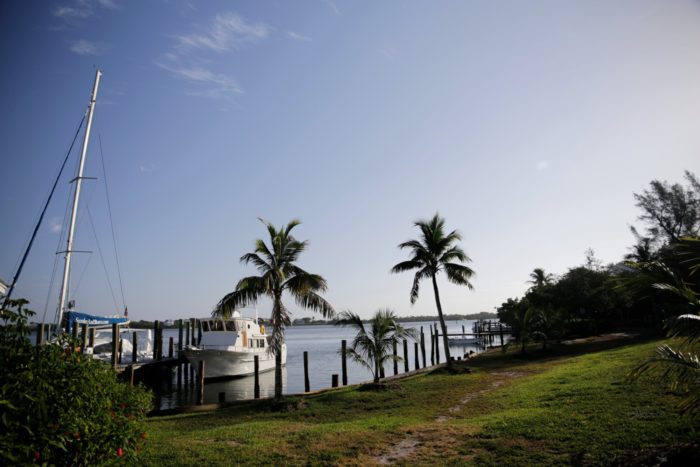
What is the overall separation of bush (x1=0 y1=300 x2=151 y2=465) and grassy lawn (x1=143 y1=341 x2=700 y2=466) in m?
3.91

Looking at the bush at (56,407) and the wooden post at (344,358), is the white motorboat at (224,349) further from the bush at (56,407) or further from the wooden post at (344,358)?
the bush at (56,407)

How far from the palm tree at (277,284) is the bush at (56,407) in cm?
1132

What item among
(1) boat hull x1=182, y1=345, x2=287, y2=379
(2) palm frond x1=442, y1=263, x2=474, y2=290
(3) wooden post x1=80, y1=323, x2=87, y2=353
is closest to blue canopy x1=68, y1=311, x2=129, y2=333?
(3) wooden post x1=80, y1=323, x2=87, y2=353

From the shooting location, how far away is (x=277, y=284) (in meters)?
17.6

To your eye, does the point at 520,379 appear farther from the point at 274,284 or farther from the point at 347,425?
the point at 274,284

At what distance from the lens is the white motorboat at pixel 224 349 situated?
32.5 m

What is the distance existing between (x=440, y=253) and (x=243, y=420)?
47.1 feet

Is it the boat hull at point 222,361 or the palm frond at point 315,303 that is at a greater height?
the palm frond at point 315,303

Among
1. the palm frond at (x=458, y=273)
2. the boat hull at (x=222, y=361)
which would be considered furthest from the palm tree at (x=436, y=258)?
Result: the boat hull at (x=222, y=361)

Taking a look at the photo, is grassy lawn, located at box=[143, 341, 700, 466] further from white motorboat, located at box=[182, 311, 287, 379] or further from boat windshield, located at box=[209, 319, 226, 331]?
boat windshield, located at box=[209, 319, 226, 331]

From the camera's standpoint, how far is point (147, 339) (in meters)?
45.3

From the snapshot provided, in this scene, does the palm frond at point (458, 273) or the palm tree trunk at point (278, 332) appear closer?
the palm tree trunk at point (278, 332)

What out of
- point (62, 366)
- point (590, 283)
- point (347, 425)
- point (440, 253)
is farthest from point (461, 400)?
point (590, 283)

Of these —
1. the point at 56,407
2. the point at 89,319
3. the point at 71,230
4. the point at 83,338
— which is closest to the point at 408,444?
the point at 56,407
